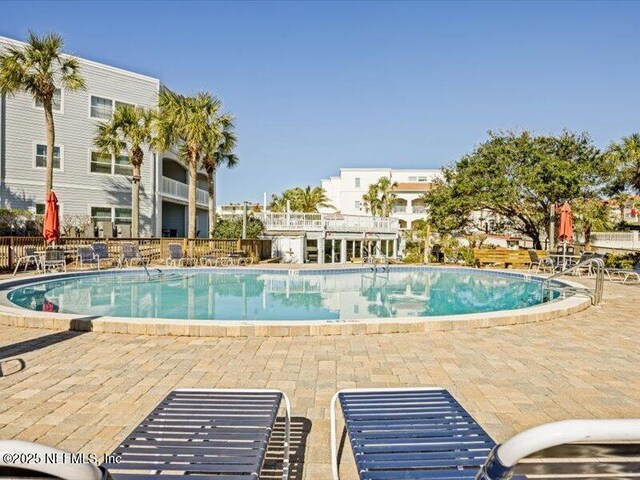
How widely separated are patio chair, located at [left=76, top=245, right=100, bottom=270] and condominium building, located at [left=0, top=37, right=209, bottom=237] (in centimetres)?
695

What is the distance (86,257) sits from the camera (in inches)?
682

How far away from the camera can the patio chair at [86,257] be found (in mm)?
17094

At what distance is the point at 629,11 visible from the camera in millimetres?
14969

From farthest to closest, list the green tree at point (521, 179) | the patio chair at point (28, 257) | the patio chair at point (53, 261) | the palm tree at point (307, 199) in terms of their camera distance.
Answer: the palm tree at point (307, 199) → the green tree at point (521, 179) → the patio chair at point (28, 257) → the patio chair at point (53, 261)

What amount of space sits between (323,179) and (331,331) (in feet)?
167

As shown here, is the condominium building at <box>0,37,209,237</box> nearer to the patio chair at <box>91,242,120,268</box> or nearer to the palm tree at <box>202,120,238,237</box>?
the palm tree at <box>202,120,238,237</box>

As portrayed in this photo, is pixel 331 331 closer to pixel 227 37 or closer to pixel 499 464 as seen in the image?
pixel 499 464

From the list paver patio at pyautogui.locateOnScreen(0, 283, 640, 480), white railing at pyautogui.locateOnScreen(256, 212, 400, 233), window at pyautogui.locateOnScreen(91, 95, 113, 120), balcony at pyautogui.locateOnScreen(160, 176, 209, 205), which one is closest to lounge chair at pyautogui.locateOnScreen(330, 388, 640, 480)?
paver patio at pyautogui.locateOnScreen(0, 283, 640, 480)

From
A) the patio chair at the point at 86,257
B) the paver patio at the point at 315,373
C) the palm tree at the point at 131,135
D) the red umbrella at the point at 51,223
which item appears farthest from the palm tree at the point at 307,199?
the paver patio at the point at 315,373

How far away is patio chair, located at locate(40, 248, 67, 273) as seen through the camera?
603 inches

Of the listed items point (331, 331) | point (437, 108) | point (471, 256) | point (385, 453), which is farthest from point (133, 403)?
point (437, 108)

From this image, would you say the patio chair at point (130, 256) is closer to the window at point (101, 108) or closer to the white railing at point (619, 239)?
the window at point (101, 108)

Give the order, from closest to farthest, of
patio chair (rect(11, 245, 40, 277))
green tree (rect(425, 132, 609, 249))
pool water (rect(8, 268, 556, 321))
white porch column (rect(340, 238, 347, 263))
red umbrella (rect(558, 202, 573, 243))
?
pool water (rect(8, 268, 556, 321)) → patio chair (rect(11, 245, 40, 277)) → red umbrella (rect(558, 202, 573, 243)) → green tree (rect(425, 132, 609, 249)) → white porch column (rect(340, 238, 347, 263))

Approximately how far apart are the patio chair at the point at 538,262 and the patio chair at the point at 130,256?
1652 cm
